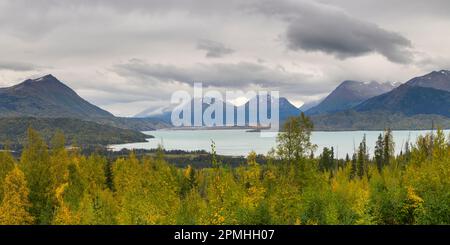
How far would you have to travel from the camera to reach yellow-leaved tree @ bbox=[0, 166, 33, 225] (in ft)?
169

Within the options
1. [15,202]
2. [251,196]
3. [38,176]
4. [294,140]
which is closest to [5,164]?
[38,176]

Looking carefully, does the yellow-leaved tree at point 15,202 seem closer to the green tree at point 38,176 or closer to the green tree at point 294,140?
the green tree at point 38,176

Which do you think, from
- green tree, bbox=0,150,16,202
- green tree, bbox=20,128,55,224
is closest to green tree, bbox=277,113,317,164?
green tree, bbox=20,128,55,224

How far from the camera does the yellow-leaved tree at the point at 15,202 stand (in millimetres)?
51438

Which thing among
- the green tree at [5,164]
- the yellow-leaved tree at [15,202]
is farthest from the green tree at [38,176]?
the green tree at [5,164]

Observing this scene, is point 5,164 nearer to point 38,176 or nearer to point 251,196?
point 38,176

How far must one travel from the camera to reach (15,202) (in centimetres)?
5288

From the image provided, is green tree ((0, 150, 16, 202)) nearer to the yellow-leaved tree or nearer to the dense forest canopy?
the dense forest canopy

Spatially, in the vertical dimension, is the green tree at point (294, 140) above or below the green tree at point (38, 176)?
above
